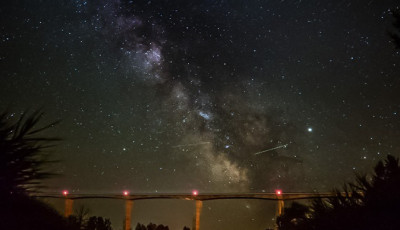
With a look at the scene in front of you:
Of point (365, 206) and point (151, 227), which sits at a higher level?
point (365, 206)

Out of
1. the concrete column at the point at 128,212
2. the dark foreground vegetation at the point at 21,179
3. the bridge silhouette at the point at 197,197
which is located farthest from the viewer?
the concrete column at the point at 128,212

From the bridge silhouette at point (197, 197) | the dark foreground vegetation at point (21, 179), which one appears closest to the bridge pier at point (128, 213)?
the bridge silhouette at point (197, 197)

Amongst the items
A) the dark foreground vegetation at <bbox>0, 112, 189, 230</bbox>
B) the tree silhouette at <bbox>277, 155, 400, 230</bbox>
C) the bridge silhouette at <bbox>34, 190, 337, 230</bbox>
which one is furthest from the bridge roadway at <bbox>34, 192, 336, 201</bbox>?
the dark foreground vegetation at <bbox>0, 112, 189, 230</bbox>

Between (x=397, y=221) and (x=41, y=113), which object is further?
(x=397, y=221)

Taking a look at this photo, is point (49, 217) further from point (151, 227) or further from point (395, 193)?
point (151, 227)

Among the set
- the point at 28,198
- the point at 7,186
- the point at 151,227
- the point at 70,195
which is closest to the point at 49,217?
the point at 28,198

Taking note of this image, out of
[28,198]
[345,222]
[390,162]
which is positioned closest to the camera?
[28,198]

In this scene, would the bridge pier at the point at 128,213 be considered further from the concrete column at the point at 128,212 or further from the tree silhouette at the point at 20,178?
the tree silhouette at the point at 20,178

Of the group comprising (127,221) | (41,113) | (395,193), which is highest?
(41,113)

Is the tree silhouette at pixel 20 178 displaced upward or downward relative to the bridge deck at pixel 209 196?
downward

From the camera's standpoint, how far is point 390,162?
22.6 ft

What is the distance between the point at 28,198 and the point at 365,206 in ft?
17.0

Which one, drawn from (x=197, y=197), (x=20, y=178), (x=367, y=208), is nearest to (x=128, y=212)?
(x=197, y=197)

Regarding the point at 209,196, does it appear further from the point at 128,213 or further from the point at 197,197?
the point at 128,213
